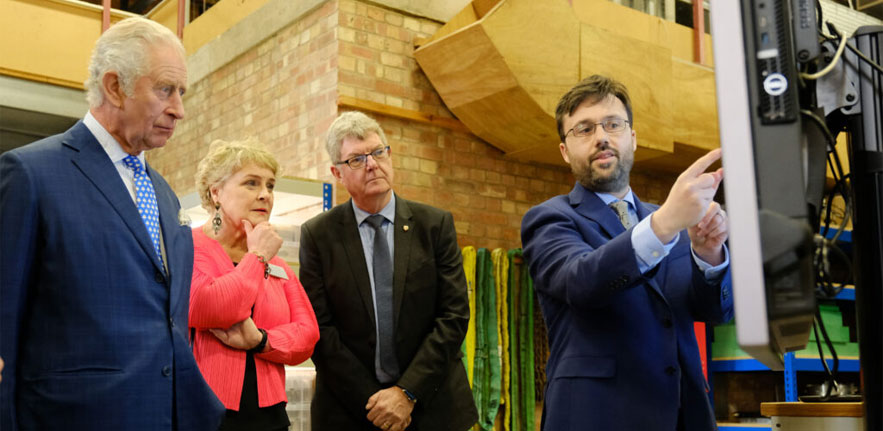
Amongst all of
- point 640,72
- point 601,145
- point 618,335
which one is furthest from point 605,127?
point 640,72

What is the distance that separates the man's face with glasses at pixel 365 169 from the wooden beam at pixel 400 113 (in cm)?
218

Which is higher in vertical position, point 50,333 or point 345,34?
point 345,34

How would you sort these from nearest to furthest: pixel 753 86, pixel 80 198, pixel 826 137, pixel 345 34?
pixel 753 86 < pixel 826 137 < pixel 80 198 < pixel 345 34

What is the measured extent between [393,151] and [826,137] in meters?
4.30

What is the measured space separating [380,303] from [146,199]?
1135 millimetres

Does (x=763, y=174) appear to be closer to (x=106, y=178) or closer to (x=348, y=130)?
(x=106, y=178)

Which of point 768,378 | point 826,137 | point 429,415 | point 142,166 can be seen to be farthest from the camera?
point 768,378

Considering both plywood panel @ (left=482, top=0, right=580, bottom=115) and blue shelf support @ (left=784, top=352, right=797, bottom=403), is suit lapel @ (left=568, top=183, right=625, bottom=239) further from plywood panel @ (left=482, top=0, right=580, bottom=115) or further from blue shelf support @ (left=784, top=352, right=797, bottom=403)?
plywood panel @ (left=482, top=0, right=580, bottom=115)

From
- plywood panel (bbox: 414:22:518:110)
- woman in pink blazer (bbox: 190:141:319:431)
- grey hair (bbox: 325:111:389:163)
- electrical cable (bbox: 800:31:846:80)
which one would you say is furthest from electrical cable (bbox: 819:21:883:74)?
plywood panel (bbox: 414:22:518:110)

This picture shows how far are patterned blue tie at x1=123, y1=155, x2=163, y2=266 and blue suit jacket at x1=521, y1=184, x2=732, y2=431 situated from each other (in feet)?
2.76

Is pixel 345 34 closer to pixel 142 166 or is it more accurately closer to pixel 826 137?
pixel 142 166

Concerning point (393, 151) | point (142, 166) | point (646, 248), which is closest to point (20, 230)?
point (142, 166)

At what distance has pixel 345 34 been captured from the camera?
17.4 ft

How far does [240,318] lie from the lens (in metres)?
2.47
